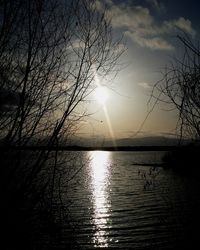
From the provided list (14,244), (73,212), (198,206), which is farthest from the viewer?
(198,206)

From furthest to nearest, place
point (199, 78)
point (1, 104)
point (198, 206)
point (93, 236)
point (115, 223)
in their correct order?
point (198, 206) → point (115, 223) → point (93, 236) → point (1, 104) → point (199, 78)

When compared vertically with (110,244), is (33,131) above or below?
above

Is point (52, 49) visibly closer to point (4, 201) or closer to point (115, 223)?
point (4, 201)

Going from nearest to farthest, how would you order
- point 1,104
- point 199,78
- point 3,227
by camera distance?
point 199,78 < point 1,104 < point 3,227

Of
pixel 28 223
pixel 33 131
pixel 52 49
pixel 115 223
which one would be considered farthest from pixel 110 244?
pixel 52 49

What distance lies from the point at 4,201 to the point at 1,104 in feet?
7.11

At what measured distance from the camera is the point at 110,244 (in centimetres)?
1310

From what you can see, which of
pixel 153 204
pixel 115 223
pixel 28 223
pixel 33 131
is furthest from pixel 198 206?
pixel 33 131

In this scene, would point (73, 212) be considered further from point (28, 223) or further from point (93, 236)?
point (28, 223)

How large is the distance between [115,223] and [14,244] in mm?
9675

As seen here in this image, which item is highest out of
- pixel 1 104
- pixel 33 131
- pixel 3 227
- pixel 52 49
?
pixel 52 49

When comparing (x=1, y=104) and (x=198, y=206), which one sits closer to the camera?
(x=1, y=104)

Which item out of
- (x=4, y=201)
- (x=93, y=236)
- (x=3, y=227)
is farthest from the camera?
(x=93, y=236)

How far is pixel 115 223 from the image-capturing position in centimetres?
1662
